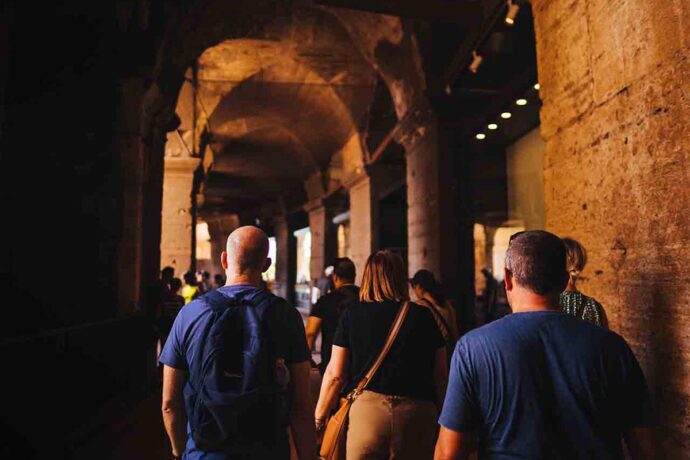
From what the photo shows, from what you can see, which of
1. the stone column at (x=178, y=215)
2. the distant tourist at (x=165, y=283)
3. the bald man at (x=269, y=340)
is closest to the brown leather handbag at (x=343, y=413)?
the bald man at (x=269, y=340)

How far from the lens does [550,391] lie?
1313mm

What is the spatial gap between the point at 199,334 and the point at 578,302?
155cm

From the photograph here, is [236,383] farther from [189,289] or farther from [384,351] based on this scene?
[189,289]

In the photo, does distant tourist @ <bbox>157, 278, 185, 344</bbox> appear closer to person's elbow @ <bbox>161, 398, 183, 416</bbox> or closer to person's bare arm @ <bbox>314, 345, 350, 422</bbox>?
person's bare arm @ <bbox>314, 345, 350, 422</bbox>

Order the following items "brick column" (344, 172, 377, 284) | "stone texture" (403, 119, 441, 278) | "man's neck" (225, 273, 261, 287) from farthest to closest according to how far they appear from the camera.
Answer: "brick column" (344, 172, 377, 284) → "stone texture" (403, 119, 441, 278) → "man's neck" (225, 273, 261, 287)

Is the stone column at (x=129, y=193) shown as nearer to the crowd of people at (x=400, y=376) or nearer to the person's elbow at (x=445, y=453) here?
the crowd of people at (x=400, y=376)

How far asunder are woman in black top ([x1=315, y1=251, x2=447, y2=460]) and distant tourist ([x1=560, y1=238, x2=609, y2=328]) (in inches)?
22.3

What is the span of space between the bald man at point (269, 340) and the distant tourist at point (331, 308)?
1450 millimetres

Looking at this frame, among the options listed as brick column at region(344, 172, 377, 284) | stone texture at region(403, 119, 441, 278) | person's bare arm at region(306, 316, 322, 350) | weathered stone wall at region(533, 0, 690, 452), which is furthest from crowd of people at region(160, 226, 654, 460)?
brick column at region(344, 172, 377, 284)

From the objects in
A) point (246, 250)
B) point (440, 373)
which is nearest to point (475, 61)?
point (440, 373)

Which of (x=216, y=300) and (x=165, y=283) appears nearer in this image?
(x=216, y=300)

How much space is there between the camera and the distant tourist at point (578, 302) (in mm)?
2236

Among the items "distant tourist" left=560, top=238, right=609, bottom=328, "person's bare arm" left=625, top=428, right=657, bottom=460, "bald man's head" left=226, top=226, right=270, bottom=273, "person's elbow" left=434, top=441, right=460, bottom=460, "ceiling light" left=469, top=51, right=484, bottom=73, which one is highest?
"ceiling light" left=469, top=51, right=484, bottom=73

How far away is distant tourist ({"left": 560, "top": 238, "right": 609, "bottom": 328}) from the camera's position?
2.24 meters
